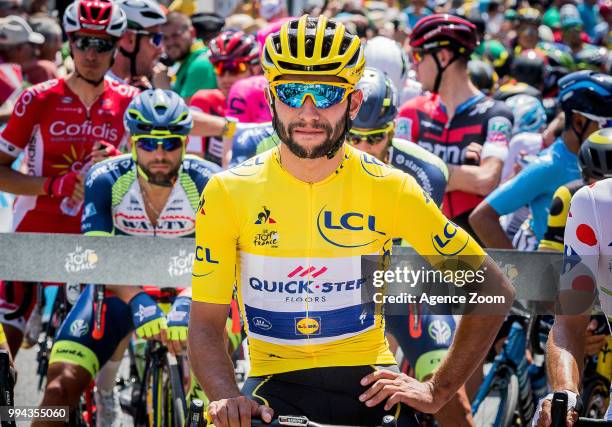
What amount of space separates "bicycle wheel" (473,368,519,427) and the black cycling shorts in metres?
2.51

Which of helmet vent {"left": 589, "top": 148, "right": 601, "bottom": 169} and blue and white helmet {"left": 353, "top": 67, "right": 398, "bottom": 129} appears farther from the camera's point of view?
blue and white helmet {"left": 353, "top": 67, "right": 398, "bottom": 129}

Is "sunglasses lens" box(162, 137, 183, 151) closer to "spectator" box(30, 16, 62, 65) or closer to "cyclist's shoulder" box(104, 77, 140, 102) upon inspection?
"cyclist's shoulder" box(104, 77, 140, 102)

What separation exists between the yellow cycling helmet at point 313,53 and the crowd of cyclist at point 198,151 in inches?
4.8

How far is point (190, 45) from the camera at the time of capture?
1119 cm

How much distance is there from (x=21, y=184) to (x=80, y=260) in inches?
41.4

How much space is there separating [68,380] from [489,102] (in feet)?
12.3

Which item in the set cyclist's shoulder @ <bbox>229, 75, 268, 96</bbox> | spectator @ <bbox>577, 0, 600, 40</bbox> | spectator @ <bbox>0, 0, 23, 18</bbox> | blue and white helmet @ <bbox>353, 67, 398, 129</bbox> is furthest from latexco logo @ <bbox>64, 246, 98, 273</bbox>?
spectator @ <bbox>577, 0, 600, 40</bbox>

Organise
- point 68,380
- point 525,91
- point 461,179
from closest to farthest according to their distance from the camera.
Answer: point 68,380
point 461,179
point 525,91

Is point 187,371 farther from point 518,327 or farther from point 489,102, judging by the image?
point 489,102

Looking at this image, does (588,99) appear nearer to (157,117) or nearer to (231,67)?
(157,117)

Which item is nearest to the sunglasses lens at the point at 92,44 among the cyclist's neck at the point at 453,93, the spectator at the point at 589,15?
the cyclist's neck at the point at 453,93

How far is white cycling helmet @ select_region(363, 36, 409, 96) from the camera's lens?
853cm

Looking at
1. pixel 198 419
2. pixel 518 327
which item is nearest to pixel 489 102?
pixel 518 327

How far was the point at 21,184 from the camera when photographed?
7051 millimetres
